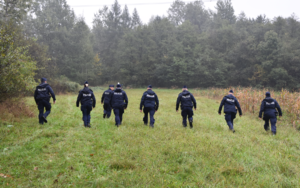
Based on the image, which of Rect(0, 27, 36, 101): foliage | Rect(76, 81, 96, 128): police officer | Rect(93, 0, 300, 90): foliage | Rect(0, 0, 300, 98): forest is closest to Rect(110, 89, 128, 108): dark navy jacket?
Rect(76, 81, 96, 128): police officer

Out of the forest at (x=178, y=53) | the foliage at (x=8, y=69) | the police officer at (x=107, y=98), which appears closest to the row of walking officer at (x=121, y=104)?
the foliage at (x=8, y=69)

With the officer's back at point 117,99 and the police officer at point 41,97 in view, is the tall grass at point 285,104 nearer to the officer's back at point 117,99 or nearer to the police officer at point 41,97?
the officer's back at point 117,99

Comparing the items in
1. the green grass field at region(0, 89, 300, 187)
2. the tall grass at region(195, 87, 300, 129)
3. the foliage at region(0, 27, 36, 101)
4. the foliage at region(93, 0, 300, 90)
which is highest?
the foliage at region(93, 0, 300, 90)

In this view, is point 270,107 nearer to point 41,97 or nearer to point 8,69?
point 41,97

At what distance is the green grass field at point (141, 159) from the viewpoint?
4.61 meters

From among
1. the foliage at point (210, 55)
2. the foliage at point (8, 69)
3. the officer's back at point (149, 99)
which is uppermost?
the foliage at point (210, 55)

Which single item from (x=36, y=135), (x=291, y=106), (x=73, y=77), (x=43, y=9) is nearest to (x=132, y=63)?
(x=73, y=77)

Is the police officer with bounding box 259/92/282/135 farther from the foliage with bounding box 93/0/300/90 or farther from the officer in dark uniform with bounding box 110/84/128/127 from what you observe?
the foliage with bounding box 93/0/300/90

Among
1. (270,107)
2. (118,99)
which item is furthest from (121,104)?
(270,107)

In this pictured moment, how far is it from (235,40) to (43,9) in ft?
159

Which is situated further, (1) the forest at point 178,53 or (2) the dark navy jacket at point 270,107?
(1) the forest at point 178,53

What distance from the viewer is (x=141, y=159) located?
5.77m

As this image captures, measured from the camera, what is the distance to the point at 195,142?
23.8 feet

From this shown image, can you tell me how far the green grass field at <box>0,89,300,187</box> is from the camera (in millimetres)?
4613
